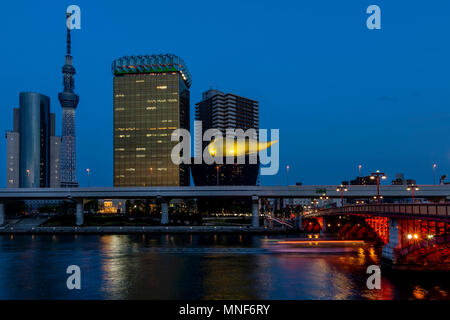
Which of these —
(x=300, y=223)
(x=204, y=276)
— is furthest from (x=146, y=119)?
(x=204, y=276)

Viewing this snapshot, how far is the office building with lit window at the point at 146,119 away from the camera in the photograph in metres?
191

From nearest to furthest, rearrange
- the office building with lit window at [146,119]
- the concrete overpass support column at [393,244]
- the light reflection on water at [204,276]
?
the light reflection on water at [204,276], the concrete overpass support column at [393,244], the office building with lit window at [146,119]

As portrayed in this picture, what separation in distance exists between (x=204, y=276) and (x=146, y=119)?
509 ft

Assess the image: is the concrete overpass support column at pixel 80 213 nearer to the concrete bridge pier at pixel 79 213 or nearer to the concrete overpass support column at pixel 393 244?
the concrete bridge pier at pixel 79 213

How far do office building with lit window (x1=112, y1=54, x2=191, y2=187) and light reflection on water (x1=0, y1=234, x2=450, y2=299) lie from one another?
5097 inches

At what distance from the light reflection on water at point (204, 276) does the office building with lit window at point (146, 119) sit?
129 metres

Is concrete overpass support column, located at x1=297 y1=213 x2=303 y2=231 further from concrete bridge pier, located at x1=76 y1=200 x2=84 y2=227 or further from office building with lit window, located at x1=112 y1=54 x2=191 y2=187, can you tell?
office building with lit window, located at x1=112 y1=54 x2=191 y2=187

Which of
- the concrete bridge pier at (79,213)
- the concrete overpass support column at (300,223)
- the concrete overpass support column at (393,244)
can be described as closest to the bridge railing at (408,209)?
the concrete overpass support column at (393,244)

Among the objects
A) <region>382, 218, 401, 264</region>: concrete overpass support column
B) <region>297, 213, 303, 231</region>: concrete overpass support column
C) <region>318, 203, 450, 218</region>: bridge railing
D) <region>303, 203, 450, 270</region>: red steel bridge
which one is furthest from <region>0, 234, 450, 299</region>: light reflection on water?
<region>297, 213, 303, 231</region>: concrete overpass support column

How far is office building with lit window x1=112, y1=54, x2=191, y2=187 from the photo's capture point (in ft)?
626

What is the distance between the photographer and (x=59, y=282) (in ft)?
131

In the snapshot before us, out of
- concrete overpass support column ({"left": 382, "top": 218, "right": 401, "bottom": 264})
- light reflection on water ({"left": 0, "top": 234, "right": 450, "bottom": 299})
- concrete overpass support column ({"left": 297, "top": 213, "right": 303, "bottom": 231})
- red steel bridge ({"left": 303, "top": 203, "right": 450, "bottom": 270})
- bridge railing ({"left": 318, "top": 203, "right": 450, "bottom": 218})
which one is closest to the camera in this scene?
bridge railing ({"left": 318, "top": 203, "right": 450, "bottom": 218})
